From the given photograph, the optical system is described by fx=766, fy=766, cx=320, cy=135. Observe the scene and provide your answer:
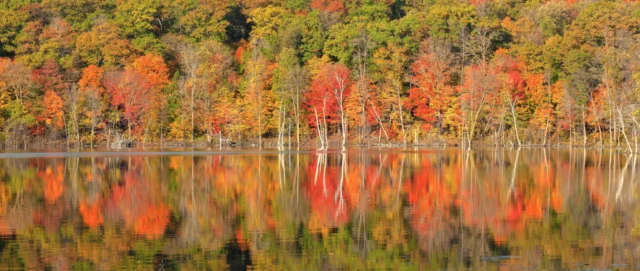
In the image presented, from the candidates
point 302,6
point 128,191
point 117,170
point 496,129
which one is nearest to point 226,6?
point 302,6

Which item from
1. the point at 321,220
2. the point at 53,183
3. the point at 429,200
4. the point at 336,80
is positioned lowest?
the point at 321,220

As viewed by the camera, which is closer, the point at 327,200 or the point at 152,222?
the point at 152,222

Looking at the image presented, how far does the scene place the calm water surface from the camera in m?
13.8

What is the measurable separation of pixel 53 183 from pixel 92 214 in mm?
9277

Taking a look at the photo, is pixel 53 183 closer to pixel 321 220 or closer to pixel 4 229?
pixel 4 229

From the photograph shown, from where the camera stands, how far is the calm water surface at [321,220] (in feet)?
45.2

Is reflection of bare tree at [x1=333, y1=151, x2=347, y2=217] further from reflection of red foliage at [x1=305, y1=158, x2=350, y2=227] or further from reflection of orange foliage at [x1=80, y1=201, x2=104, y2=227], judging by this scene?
reflection of orange foliage at [x1=80, y1=201, x2=104, y2=227]

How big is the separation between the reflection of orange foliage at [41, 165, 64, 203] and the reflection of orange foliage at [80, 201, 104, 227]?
182 centimetres

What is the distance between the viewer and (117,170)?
34.7 metres

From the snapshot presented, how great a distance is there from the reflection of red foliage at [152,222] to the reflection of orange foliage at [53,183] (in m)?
4.17

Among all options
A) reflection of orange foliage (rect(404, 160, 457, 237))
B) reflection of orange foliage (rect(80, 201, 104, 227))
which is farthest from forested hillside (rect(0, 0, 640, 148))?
reflection of orange foliage (rect(80, 201, 104, 227))

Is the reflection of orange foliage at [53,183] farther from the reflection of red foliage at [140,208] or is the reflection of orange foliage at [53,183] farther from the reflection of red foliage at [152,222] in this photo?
the reflection of red foliage at [152,222]

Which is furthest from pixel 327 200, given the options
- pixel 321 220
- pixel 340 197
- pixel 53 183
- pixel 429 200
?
pixel 53 183

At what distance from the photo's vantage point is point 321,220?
61.0 feet
